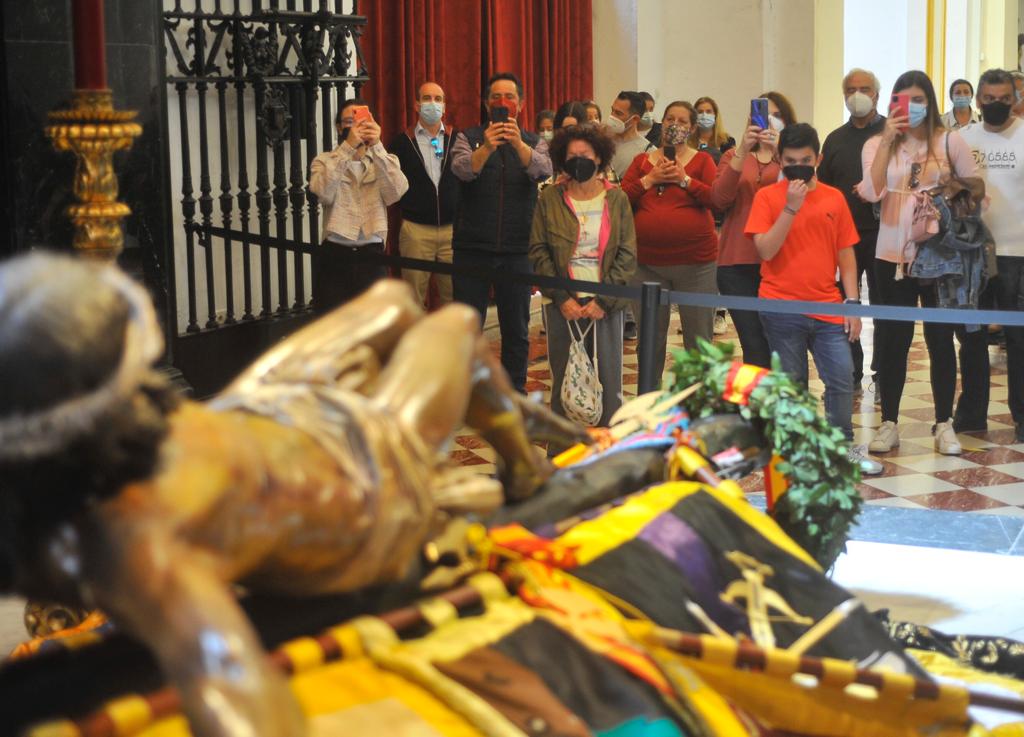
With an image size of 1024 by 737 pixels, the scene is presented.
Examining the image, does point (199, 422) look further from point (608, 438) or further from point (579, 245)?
point (579, 245)

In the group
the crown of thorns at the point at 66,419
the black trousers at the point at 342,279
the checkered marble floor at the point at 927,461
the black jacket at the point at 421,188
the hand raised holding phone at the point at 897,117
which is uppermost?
the hand raised holding phone at the point at 897,117

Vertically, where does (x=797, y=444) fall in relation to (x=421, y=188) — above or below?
below

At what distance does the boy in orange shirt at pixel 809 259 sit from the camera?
6797 millimetres

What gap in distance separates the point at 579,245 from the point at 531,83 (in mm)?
5652

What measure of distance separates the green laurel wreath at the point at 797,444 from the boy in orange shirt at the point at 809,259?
298 centimetres

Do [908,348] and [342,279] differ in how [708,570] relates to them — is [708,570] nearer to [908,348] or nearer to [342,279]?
[908,348]

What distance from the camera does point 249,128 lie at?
855 centimetres

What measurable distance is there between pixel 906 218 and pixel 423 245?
317 cm

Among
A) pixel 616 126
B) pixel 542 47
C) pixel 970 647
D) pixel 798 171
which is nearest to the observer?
pixel 970 647

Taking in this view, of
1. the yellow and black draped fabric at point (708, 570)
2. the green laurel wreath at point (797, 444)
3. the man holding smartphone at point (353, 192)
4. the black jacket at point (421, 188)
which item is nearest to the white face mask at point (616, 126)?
the black jacket at point (421, 188)

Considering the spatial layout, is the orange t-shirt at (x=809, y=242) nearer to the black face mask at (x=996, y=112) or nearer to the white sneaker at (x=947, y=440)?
the white sneaker at (x=947, y=440)

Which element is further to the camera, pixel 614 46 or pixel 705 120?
pixel 614 46

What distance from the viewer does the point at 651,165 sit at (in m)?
7.93

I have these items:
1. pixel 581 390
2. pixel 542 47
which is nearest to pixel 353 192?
pixel 581 390
